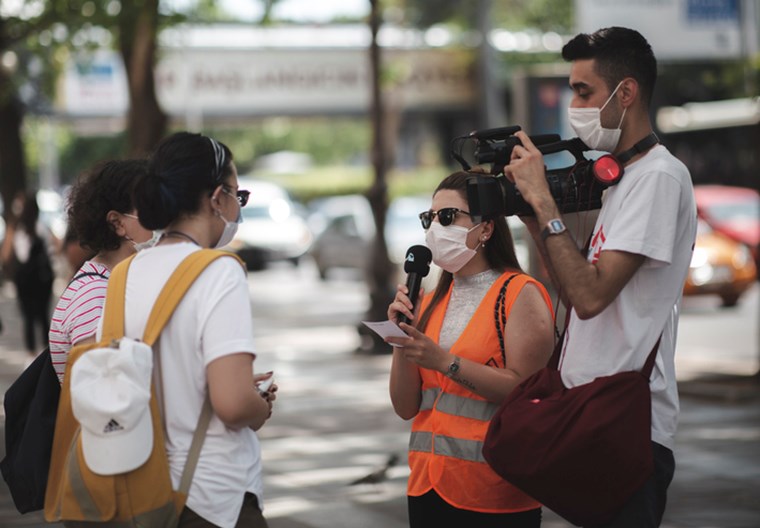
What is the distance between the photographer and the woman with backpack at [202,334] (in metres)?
3.10

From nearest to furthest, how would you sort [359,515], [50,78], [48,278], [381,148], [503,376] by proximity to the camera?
[503,376], [359,515], [48,278], [381,148], [50,78]

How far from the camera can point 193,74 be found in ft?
106

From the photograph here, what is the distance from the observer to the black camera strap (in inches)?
136

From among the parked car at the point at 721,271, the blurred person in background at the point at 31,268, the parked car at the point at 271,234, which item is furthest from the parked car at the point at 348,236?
the blurred person in background at the point at 31,268

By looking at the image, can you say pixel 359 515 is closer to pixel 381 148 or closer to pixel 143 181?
pixel 143 181

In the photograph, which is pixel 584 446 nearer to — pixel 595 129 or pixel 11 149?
pixel 595 129

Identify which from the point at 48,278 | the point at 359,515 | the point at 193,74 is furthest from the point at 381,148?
the point at 193,74

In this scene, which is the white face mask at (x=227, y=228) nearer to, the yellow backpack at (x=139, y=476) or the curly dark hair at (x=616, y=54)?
the yellow backpack at (x=139, y=476)

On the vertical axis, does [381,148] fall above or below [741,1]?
below

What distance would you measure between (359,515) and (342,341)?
9.38 meters

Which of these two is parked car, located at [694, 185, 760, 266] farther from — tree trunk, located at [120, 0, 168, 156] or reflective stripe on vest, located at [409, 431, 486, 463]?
reflective stripe on vest, located at [409, 431, 486, 463]

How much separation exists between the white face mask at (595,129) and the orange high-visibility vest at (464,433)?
0.63 metres

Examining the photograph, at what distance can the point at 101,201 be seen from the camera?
4.26m

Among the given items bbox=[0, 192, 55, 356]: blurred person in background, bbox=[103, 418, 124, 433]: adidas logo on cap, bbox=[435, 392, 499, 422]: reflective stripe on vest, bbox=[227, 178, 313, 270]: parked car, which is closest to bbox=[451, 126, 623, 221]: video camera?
bbox=[435, 392, 499, 422]: reflective stripe on vest
